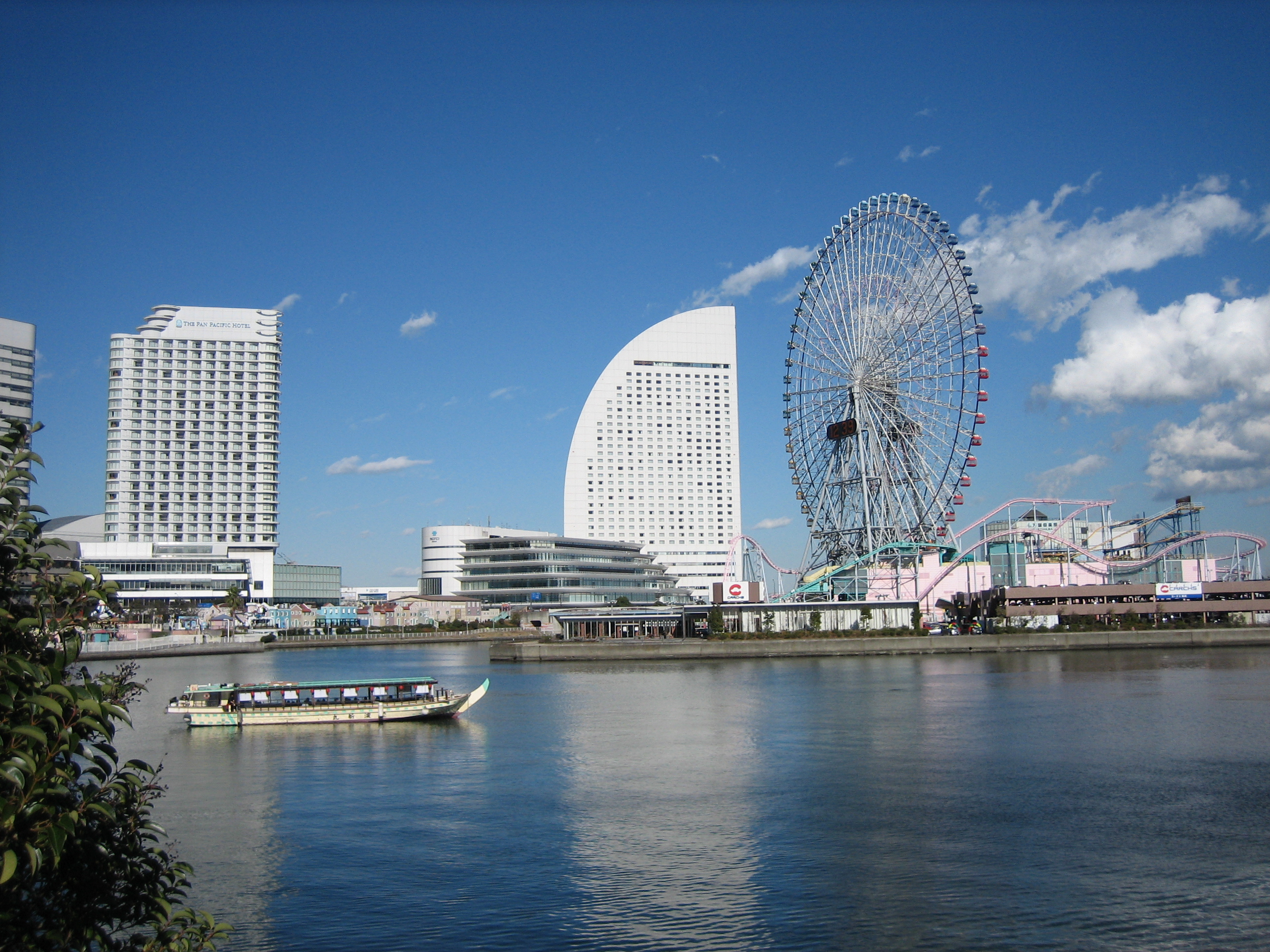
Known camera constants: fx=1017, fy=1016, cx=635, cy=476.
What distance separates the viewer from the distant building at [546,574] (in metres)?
156

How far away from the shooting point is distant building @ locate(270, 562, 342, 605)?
17200 centimetres

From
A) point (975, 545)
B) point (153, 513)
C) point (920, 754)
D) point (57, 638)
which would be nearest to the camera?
point (57, 638)

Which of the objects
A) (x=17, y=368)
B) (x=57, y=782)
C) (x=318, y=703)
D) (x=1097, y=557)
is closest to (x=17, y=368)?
(x=17, y=368)

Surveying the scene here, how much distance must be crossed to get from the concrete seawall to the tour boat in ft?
126

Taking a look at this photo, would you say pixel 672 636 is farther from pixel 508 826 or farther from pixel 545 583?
pixel 508 826

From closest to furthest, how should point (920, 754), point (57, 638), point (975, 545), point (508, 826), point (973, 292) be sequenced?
point (57, 638), point (508, 826), point (920, 754), point (973, 292), point (975, 545)

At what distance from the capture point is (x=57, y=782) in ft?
22.1

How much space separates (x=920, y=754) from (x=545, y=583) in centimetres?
12278

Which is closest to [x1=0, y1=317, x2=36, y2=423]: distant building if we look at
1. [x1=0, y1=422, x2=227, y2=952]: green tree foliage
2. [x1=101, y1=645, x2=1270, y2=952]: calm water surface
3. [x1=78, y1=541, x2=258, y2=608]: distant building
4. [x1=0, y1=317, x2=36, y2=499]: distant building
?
[x1=0, y1=317, x2=36, y2=499]: distant building

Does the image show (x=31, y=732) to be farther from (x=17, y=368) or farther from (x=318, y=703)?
(x=17, y=368)

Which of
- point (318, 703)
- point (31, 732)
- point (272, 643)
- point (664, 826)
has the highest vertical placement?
point (31, 732)

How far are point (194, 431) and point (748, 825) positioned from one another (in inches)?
6504

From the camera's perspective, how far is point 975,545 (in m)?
102

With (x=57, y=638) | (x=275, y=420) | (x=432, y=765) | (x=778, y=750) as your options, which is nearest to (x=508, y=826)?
(x=432, y=765)
